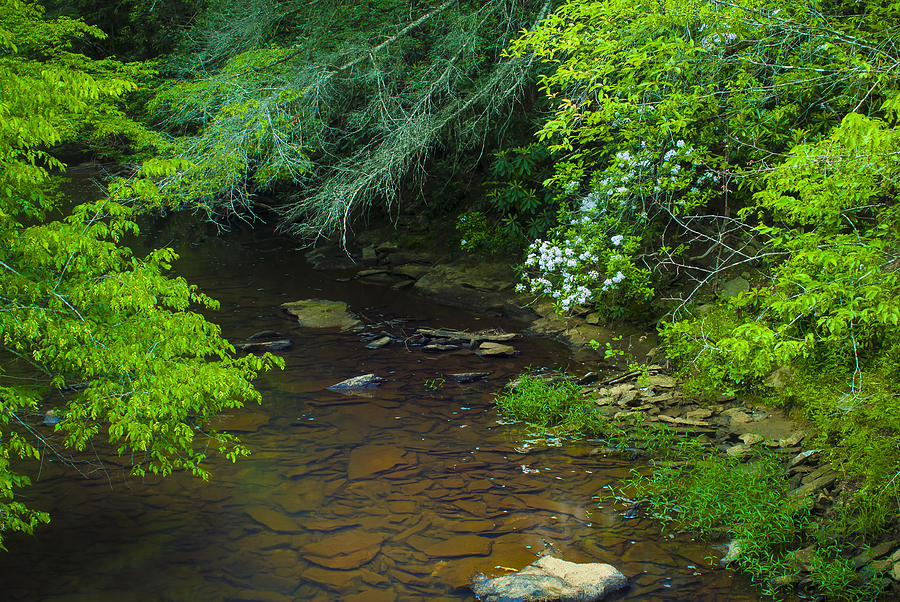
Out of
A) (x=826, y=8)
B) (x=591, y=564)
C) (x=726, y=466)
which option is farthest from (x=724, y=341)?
(x=826, y=8)

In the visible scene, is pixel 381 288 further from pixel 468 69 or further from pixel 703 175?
pixel 703 175

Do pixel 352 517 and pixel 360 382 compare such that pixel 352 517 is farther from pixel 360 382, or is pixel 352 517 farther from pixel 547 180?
pixel 547 180

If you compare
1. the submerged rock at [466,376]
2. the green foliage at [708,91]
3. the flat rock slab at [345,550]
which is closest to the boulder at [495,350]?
the submerged rock at [466,376]

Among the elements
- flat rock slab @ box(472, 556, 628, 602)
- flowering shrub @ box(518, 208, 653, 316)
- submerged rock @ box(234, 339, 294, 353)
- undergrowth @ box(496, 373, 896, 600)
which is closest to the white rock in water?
submerged rock @ box(234, 339, 294, 353)

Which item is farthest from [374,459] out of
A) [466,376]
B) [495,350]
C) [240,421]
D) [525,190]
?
[525,190]

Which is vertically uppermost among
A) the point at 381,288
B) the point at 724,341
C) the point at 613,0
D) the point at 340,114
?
the point at 613,0

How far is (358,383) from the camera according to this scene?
9.20 metres

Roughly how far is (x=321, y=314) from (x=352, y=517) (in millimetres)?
6924

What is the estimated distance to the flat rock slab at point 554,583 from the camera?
16.0 ft

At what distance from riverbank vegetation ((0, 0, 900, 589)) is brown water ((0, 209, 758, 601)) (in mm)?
629

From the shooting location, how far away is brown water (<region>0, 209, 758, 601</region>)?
5129 millimetres

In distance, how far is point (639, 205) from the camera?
1047 centimetres

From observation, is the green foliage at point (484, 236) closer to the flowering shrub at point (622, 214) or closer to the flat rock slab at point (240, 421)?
the flowering shrub at point (622, 214)

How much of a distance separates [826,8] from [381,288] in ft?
32.6
